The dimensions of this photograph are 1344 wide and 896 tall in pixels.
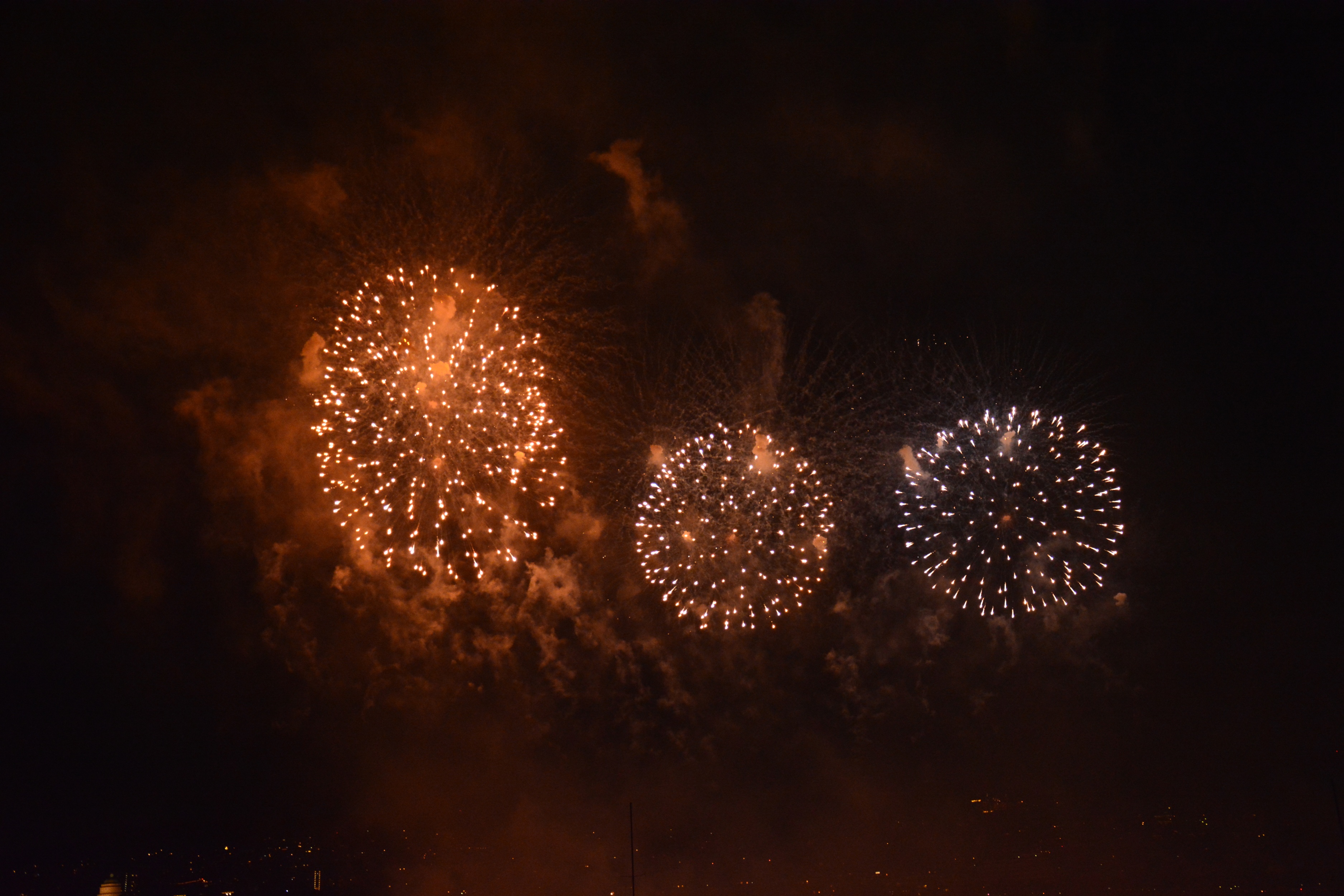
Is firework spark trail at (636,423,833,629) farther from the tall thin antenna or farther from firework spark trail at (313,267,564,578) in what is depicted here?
the tall thin antenna

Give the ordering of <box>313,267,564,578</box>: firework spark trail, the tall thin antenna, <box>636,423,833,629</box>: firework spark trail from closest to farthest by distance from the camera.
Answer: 1. <box>313,267,564,578</box>: firework spark trail
2. <box>636,423,833,629</box>: firework spark trail
3. the tall thin antenna

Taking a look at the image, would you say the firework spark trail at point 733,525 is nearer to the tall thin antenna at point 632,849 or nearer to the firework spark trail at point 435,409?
the firework spark trail at point 435,409

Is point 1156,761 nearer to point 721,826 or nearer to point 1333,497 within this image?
point 1333,497

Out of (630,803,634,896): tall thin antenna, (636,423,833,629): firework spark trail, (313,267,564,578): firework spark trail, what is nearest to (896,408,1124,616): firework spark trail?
(636,423,833,629): firework spark trail

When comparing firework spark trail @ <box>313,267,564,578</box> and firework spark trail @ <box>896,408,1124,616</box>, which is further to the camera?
firework spark trail @ <box>896,408,1124,616</box>

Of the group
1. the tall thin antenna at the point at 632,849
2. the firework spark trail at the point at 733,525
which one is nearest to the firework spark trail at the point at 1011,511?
the firework spark trail at the point at 733,525

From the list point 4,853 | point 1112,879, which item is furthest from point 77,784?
point 1112,879
